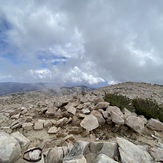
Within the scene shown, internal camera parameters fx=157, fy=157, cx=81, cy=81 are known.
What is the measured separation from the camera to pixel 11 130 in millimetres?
5879

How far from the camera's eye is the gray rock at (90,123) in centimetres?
546

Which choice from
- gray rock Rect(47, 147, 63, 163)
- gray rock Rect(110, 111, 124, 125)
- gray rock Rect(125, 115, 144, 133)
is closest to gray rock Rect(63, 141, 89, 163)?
gray rock Rect(47, 147, 63, 163)

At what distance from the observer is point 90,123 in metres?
5.59

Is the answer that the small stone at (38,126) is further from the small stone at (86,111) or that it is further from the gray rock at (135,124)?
the gray rock at (135,124)

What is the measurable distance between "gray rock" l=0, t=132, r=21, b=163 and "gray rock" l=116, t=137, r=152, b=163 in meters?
2.40

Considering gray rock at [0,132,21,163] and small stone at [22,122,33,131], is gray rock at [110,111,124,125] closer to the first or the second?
small stone at [22,122,33,131]

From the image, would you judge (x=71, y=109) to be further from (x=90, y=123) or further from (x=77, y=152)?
(x=77, y=152)

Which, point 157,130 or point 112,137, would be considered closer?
point 112,137

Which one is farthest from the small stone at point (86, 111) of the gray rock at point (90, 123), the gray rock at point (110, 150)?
the gray rock at point (110, 150)

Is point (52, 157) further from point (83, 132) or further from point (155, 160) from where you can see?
point (155, 160)

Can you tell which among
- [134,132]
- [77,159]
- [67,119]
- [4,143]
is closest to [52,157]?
[77,159]

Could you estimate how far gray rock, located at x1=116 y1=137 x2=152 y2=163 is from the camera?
3400 mm

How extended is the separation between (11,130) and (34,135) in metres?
1.07

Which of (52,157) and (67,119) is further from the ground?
(67,119)
